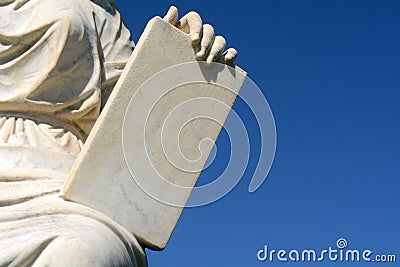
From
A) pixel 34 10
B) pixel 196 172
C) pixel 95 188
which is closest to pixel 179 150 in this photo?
pixel 196 172

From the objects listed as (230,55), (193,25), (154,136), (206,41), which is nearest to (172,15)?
(193,25)

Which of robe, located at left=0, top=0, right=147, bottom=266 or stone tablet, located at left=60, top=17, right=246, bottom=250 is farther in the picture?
stone tablet, located at left=60, top=17, right=246, bottom=250

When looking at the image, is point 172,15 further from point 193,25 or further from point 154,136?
point 154,136

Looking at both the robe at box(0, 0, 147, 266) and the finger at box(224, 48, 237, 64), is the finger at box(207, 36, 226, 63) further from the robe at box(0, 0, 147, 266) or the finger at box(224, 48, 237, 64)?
the robe at box(0, 0, 147, 266)

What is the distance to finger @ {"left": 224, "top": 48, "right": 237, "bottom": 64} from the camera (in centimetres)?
585

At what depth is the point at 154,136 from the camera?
5566 mm

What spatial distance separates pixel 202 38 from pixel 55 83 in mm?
893

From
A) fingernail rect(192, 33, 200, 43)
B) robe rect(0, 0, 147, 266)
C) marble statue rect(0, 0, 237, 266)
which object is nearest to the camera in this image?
robe rect(0, 0, 147, 266)

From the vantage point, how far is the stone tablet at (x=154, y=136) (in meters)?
5.36

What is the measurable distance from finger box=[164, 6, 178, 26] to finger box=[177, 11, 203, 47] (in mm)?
58

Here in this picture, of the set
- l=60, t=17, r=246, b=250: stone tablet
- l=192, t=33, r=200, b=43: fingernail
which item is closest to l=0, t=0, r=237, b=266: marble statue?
l=192, t=33, r=200, b=43: fingernail

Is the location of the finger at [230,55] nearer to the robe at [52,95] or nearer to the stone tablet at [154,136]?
the stone tablet at [154,136]

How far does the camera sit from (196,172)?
569cm

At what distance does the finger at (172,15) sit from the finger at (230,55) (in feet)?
1.19
